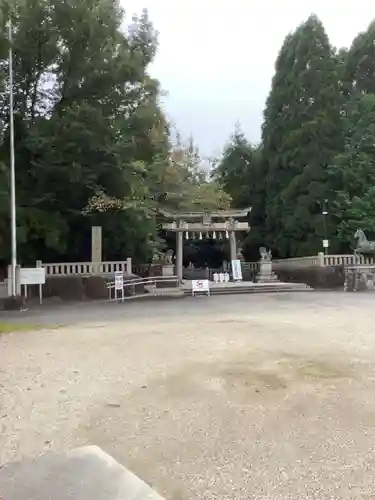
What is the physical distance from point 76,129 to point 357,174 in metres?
13.8

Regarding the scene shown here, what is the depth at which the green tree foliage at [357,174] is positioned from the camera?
22.8 meters

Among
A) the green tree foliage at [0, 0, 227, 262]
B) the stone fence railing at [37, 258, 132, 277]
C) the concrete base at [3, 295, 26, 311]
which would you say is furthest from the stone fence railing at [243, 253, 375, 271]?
the concrete base at [3, 295, 26, 311]

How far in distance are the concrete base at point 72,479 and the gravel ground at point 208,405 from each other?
0.14 m

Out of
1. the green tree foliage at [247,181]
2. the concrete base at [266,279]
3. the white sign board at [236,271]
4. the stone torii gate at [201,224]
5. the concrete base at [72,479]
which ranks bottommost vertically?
the concrete base at [72,479]

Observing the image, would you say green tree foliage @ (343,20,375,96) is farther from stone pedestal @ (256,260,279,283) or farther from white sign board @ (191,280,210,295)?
white sign board @ (191,280,210,295)

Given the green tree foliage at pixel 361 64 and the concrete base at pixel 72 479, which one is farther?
the green tree foliage at pixel 361 64

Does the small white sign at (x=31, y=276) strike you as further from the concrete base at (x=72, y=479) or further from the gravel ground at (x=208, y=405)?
the concrete base at (x=72, y=479)

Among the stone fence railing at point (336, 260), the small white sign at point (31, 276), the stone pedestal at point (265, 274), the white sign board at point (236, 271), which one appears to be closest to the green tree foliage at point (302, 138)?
the stone fence railing at point (336, 260)

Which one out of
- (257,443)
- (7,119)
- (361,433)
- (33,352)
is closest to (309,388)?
(361,433)

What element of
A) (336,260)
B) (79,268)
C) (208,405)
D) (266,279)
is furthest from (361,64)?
(208,405)

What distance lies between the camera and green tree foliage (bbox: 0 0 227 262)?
1670 centimetres

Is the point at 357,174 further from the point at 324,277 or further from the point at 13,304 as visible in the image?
the point at 13,304

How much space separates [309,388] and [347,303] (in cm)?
971

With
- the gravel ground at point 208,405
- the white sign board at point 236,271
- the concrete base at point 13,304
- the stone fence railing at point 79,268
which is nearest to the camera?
the gravel ground at point 208,405
